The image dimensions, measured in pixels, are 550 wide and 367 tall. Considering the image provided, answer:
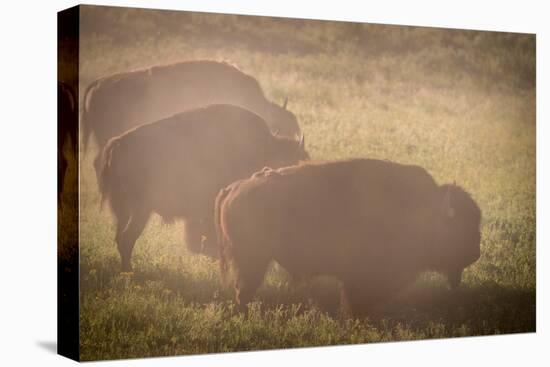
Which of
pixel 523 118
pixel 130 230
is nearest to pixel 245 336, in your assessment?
pixel 130 230

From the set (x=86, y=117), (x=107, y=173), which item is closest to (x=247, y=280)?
(x=107, y=173)

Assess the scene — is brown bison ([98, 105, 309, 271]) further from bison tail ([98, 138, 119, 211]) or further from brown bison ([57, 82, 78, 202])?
brown bison ([57, 82, 78, 202])

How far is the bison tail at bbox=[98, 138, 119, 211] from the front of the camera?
8.33 m

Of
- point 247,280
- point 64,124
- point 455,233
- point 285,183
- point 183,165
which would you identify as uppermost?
point 64,124

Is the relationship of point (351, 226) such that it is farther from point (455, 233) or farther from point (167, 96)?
point (167, 96)

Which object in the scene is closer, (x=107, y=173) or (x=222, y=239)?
(x=107, y=173)

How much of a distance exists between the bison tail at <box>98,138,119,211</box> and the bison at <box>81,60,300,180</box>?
1.6 inches

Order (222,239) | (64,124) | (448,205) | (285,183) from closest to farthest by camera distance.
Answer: (64,124), (222,239), (285,183), (448,205)

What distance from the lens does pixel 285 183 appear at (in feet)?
29.2

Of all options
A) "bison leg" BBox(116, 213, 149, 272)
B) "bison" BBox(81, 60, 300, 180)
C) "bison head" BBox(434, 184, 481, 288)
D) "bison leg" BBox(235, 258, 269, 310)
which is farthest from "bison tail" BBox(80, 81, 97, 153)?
"bison head" BBox(434, 184, 481, 288)

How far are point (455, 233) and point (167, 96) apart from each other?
7.67 ft

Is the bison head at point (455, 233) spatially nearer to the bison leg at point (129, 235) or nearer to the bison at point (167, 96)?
the bison at point (167, 96)

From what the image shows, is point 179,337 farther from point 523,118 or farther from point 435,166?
point 523,118

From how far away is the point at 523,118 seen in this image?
32.1ft
